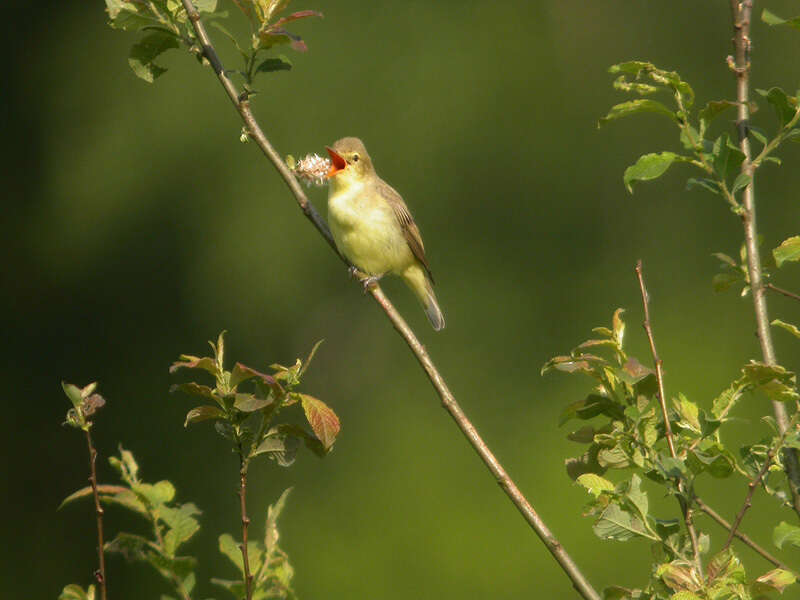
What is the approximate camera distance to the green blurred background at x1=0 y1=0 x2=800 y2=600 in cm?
836

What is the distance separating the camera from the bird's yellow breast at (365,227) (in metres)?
4.06

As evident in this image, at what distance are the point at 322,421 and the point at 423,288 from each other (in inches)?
125

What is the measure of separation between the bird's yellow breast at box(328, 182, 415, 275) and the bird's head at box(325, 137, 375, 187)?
0.08 feet

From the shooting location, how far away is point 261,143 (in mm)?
1886

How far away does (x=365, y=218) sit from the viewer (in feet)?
13.4

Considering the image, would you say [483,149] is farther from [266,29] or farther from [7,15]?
[266,29]

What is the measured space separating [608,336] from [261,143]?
24.9 inches

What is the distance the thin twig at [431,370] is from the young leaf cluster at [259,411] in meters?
0.17

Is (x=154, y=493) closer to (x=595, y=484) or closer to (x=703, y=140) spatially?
(x=595, y=484)

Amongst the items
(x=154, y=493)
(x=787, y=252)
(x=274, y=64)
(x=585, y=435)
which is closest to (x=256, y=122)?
(x=274, y=64)

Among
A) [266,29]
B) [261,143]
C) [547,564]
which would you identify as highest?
[266,29]

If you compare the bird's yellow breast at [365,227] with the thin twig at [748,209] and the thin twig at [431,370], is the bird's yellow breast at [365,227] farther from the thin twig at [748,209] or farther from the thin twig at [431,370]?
the thin twig at [748,209]

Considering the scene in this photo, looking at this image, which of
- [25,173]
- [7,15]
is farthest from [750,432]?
[7,15]

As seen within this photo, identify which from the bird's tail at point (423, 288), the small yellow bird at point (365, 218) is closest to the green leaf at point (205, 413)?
the small yellow bird at point (365, 218)
